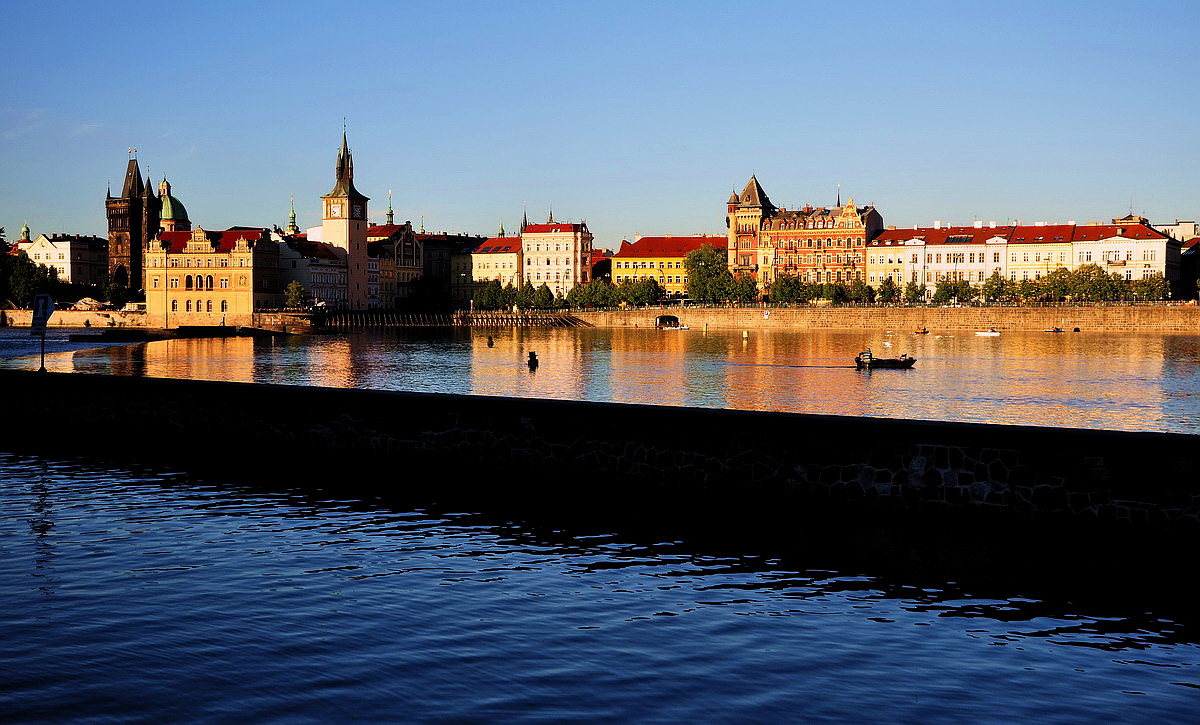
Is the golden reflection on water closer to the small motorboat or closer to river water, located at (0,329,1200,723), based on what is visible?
the small motorboat

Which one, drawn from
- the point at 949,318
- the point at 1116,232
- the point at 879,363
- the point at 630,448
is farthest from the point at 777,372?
the point at 1116,232

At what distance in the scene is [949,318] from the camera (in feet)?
568

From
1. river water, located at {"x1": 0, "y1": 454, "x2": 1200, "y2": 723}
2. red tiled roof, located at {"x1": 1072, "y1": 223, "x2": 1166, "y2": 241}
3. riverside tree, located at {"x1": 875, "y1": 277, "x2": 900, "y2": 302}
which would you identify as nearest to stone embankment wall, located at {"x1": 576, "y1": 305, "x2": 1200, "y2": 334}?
riverside tree, located at {"x1": 875, "y1": 277, "x2": 900, "y2": 302}

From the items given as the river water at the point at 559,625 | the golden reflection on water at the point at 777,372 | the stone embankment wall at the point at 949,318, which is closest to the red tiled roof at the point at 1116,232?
the stone embankment wall at the point at 949,318

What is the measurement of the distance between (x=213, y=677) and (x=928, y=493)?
1357 centimetres

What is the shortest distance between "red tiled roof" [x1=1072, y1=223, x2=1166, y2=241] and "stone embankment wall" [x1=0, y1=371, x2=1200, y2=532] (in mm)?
183804

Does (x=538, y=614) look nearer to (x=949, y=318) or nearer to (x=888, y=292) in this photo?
(x=949, y=318)

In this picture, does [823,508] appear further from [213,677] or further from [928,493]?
[213,677]

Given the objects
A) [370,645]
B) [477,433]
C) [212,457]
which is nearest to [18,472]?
[212,457]

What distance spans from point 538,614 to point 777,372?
64.9 metres

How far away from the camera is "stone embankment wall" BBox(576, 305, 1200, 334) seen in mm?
159750

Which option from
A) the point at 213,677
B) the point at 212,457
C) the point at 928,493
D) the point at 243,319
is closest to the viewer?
the point at 213,677

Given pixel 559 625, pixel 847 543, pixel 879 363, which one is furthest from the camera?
pixel 879 363

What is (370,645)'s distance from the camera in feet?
47.6
